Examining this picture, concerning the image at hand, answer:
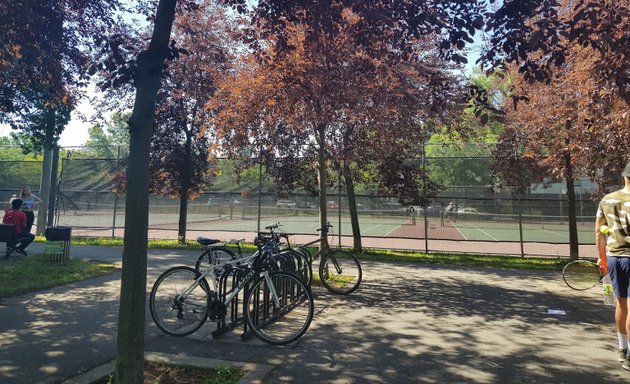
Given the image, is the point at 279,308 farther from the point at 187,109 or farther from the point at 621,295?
the point at 187,109

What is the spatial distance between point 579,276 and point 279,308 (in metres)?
7.50

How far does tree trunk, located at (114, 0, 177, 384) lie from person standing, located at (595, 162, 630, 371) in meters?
4.55

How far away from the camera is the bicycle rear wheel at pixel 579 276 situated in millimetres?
8739

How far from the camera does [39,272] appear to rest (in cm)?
895

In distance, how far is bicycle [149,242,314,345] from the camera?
5074mm

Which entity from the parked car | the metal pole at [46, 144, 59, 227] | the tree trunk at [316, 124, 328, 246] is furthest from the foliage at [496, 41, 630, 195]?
the metal pole at [46, 144, 59, 227]

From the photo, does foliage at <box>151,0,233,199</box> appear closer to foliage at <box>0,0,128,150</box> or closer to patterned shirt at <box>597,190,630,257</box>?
foliage at <box>0,0,128,150</box>

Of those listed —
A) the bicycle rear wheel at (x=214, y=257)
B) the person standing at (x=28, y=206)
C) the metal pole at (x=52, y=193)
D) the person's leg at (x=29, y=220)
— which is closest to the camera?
the bicycle rear wheel at (x=214, y=257)

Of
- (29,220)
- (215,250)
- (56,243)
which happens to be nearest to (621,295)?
(215,250)

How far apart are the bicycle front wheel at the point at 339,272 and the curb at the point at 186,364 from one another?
3.76 meters

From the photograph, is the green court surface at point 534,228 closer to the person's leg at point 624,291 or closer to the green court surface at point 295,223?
the green court surface at point 295,223

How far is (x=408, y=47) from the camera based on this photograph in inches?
211

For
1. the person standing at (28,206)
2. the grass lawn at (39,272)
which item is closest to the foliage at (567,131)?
the grass lawn at (39,272)

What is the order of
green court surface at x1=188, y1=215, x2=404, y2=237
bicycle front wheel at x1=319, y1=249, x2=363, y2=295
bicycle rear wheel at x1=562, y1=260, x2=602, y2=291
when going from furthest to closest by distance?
green court surface at x1=188, y1=215, x2=404, y2=237 → bicycle rear wheel at x1=562, y1=260, x2=602, y2=291 → bicycle front wheel at x1=319, y1=249, x2=363, y2=295
